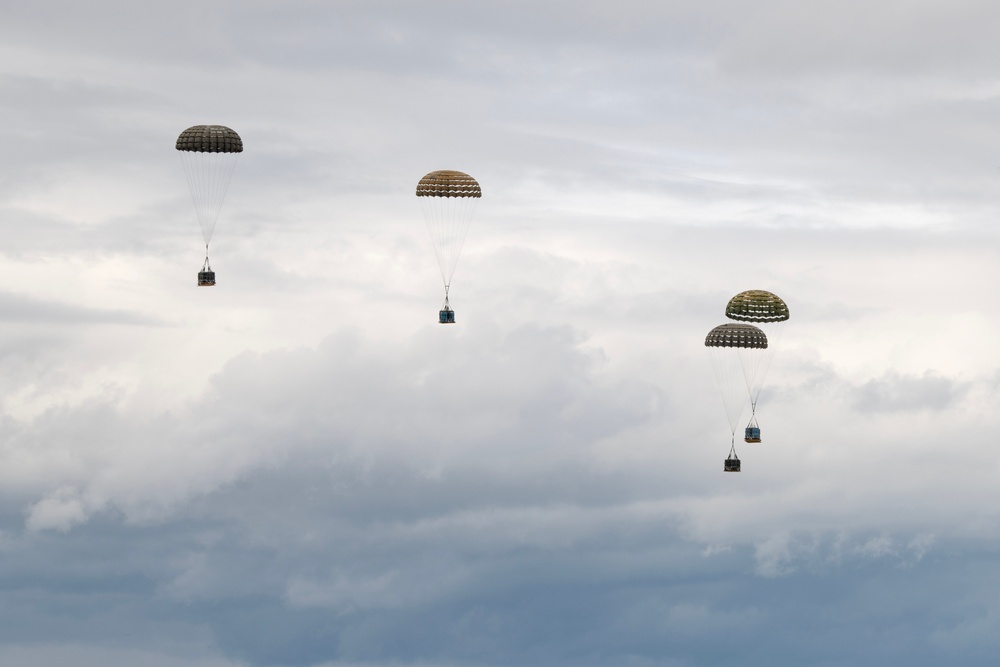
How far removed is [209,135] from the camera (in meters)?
200
